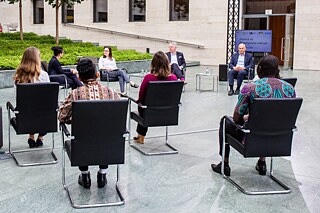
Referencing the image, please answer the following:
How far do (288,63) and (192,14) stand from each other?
5419 mm

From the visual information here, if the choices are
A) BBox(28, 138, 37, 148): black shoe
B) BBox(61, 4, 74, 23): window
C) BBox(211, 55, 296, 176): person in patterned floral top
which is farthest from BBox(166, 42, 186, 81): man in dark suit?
BBox(61, 4, 74, 23): window

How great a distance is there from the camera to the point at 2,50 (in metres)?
17.4

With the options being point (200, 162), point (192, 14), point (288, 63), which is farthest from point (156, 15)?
point (200, 162)

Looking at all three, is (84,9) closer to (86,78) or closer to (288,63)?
(288,63)

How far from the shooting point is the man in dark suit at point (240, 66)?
12625 millimetres

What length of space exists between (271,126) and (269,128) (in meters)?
0.03

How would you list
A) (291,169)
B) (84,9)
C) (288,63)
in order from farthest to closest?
(84,9)
(288,63)
(291,169)

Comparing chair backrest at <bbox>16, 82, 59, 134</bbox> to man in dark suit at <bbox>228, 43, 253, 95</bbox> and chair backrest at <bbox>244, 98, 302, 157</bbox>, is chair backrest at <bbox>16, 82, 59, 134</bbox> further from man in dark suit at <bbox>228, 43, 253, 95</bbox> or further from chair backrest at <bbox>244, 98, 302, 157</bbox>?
man in dark suit at <bbox>228, 43, 253, 95</bbox>

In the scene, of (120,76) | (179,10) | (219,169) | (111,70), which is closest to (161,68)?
(219,169)

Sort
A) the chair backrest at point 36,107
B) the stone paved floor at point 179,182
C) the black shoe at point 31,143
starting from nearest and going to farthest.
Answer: the stone paved floor at point 179,182 < the chair backrest at point 36,107 < the black shoe at point 31,143

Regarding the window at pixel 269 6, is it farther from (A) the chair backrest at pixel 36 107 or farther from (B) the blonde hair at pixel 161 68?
(A) the chair backrest at pixel 36 107

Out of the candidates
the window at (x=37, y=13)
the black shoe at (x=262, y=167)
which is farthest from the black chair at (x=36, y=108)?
the window at (x=37, y=13)

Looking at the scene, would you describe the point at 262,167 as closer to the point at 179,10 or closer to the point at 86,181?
the point at 86,181

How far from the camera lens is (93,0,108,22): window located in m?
27.3
